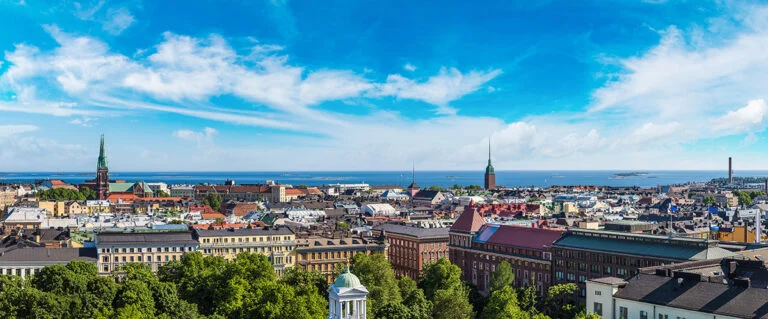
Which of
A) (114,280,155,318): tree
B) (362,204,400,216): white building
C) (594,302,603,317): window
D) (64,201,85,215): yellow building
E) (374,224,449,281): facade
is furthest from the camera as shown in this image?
(64,201,85,215): yellow building

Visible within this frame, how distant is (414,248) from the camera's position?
113 metres

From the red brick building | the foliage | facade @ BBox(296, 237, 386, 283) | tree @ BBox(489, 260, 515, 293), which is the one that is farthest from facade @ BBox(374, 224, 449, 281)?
tree @ BBox(489, 260, 515, 293)

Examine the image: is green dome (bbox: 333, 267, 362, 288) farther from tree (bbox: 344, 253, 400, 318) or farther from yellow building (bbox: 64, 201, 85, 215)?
yellow building (bbox: 64, 201, 85, 215)

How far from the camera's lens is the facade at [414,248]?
112375mm

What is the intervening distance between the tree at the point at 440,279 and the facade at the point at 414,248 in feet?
83.1

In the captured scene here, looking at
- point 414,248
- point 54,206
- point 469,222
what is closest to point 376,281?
point 469,222

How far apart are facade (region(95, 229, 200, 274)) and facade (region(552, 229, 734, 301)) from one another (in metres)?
47.3

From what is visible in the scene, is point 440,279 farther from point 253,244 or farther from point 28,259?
point 28,259

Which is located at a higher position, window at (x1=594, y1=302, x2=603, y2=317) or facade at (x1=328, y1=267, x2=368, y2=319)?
facade at (x1=328, y1=267, x2=368, y2=319)

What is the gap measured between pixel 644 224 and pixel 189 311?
68641mm

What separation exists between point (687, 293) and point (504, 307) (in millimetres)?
16699

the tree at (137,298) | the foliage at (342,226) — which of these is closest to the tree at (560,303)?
the tree at (137,298)

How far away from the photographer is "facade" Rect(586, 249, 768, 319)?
51.4 m

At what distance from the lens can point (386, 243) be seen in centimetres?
11181
